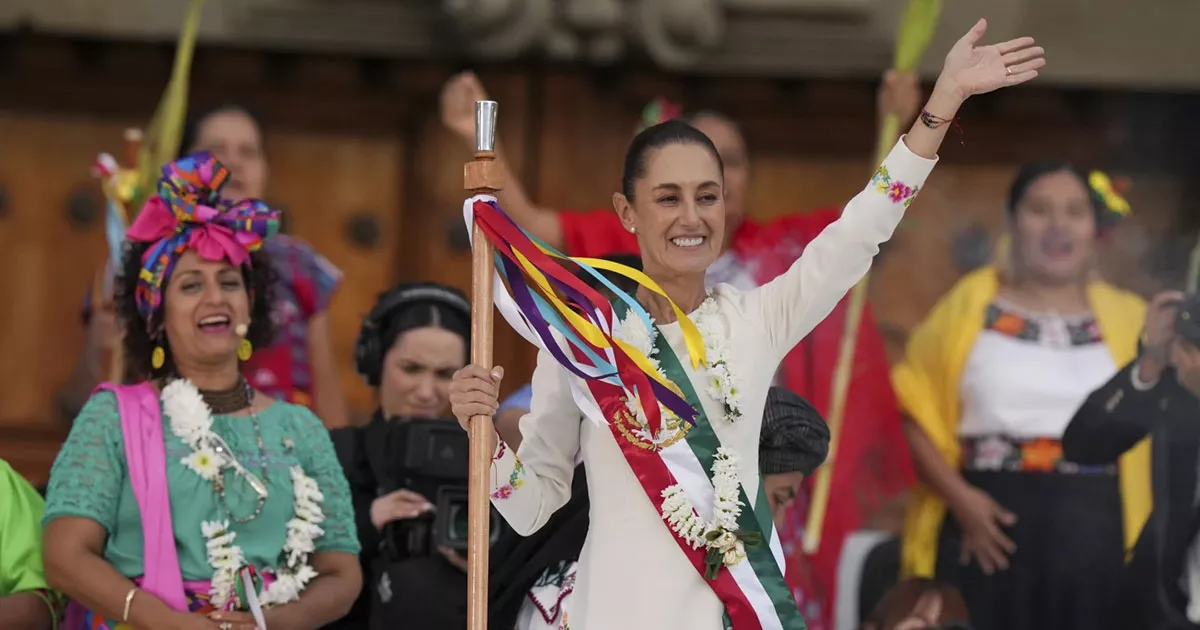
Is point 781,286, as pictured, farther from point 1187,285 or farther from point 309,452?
point 1187,285

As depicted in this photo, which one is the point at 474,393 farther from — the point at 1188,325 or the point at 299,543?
the point at 1188,325

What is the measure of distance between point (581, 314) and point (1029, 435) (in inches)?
81.1

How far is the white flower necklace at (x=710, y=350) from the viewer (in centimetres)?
370

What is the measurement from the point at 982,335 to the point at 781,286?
194 centimetres

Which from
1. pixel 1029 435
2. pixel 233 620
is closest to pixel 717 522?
pixel 233 620

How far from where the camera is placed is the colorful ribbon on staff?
3680 millimetres

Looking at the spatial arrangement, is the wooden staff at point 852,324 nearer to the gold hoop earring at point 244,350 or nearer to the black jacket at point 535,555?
the black jacket at point 535,555

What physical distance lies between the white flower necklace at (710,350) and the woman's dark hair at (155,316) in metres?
1.11

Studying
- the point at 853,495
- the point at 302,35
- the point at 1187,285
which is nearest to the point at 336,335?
the point at 302,35

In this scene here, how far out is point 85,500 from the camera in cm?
405

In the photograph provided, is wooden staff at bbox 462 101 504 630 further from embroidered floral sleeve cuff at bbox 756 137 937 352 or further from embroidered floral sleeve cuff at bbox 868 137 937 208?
embroidered floral sleeve cuff at bbox 868 137 937 208

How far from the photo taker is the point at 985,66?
11.8ft

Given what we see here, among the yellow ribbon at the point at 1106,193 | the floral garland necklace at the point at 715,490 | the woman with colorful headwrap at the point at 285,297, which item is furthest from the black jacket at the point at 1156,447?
the woman with colorful headwrap at the point at 285,297

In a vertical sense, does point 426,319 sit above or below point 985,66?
below
